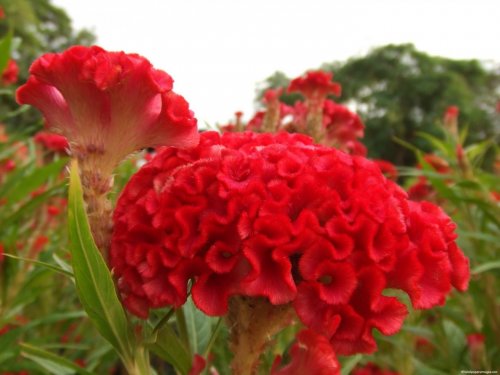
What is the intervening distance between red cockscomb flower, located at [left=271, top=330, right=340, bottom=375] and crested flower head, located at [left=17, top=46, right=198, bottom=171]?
1.05ft

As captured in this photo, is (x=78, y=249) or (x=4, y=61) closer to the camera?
(x=78, y=249)

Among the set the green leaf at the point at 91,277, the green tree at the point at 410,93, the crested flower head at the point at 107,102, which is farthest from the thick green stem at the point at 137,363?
the green tree at the point at 410,93

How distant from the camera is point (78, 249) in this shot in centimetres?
60

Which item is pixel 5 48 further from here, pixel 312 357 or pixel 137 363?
pixel 312 357

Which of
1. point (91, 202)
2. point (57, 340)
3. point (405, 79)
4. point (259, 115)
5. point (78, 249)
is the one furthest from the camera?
point (405, 79)

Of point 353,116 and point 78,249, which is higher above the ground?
point 78,249

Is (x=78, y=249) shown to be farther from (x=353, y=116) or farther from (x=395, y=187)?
(x=353, y=116)

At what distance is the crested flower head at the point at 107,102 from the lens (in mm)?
655

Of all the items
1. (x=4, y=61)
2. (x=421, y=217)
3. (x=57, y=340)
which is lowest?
(x=57, y=340)

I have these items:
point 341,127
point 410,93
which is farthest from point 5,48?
point 410,93

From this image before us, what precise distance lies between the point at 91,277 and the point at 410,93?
20941mm

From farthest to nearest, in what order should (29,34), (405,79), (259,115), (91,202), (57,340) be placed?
(405,79) < (29,34) < (57,340) < (259,115) < (91,202)

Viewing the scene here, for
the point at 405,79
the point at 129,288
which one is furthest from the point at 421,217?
the point at 405,79

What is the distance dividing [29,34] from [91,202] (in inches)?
639
